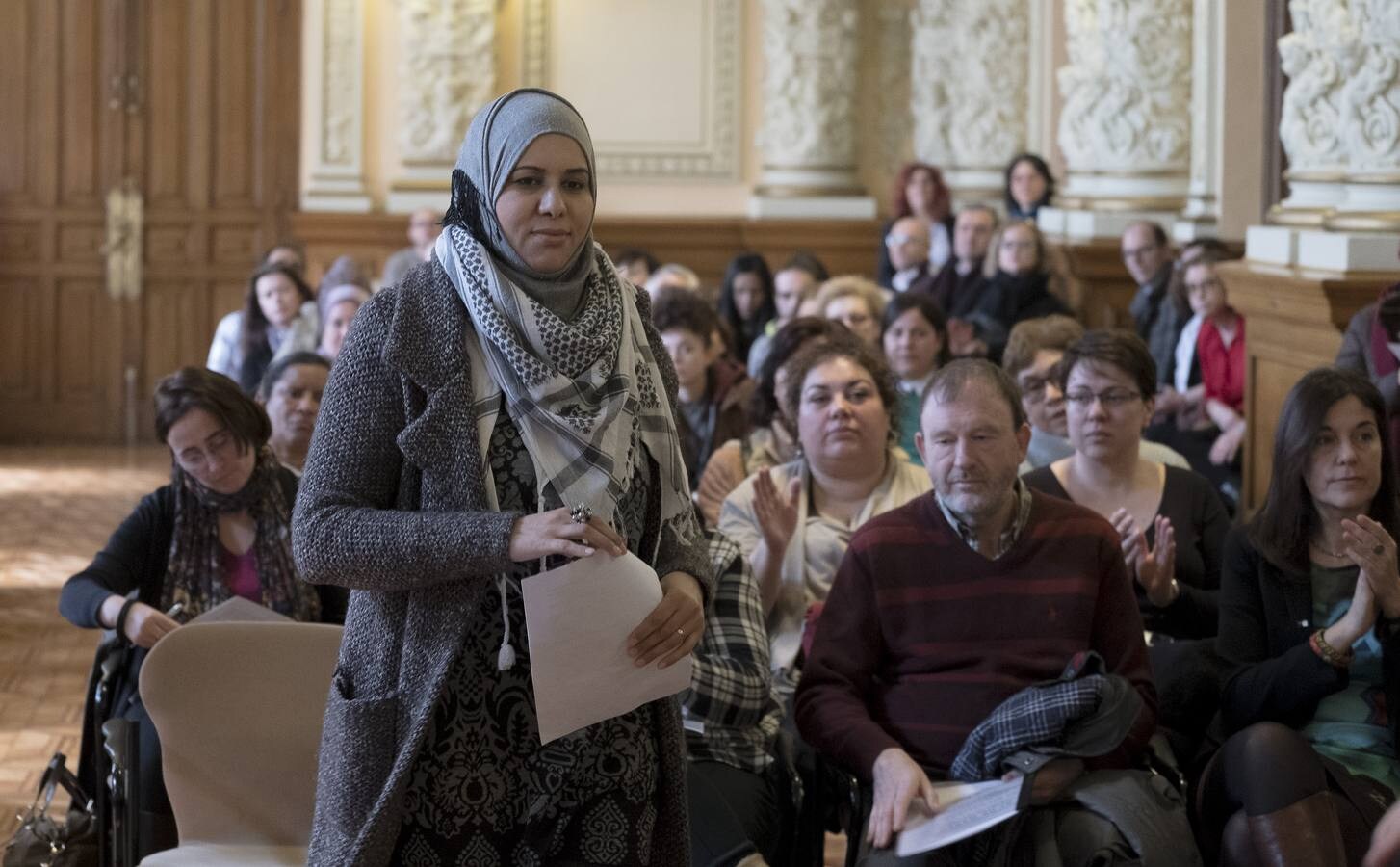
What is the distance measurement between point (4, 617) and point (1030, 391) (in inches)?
169

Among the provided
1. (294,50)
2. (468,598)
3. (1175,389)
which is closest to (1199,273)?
(1175,389)

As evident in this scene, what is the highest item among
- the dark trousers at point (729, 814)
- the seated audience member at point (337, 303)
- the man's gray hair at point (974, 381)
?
the seated audience member at point (337, 303)

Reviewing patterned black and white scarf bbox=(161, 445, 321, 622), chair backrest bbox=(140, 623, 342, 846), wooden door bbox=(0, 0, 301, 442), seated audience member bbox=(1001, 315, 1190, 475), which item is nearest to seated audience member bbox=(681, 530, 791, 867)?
chair backrest bbox=(140, 623, 342, 846)

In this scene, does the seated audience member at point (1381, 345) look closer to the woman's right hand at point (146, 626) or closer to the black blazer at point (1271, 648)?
the black blazer at point (1271, 648)

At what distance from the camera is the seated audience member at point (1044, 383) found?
17.0 feet

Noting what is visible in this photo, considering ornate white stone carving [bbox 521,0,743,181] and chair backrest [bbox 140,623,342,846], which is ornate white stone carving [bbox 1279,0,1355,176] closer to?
chair backrest [bbox 140,623,342,846]

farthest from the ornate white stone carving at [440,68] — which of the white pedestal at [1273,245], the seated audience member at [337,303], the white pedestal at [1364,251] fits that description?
the white pedestal at [1364,251]

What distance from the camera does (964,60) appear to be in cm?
1168

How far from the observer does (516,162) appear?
7.63 feet

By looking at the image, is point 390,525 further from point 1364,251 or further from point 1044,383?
point 1364,251

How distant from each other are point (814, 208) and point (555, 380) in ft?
32.5

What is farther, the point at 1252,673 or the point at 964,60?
the point at 964,60

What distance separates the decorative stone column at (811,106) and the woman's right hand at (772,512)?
8.24 metres

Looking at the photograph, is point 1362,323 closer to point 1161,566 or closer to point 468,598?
→ point 1161,566
